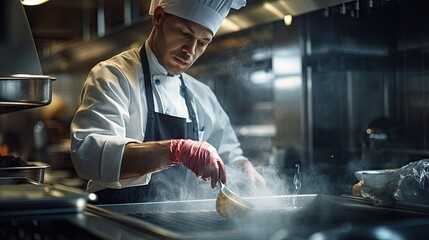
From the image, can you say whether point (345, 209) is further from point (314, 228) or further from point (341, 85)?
point (341, 85)

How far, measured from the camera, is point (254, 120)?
382cm

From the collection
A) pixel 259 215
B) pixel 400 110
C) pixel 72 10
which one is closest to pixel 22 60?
pixel 259 215

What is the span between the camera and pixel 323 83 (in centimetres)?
336

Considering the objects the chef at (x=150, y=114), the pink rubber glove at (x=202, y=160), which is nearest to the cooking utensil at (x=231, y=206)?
the pink rubber glove at (x=202, y=160)

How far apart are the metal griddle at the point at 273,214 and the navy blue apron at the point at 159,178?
51cm

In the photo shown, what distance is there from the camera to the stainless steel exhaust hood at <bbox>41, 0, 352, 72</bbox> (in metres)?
2.34

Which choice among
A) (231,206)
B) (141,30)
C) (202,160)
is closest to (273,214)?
(231,206)

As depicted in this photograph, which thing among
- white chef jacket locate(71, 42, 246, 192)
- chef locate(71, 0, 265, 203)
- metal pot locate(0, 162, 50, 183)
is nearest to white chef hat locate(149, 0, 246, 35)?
chef locate(71, 0, 265, 203)

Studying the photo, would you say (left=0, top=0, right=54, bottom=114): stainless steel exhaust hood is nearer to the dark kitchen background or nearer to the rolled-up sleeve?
the rolled-up sleeve

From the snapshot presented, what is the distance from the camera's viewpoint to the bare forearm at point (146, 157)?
1869mm

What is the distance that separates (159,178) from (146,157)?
39cm

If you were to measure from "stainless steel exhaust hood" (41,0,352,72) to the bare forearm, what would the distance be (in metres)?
0.75

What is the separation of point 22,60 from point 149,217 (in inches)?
33.2

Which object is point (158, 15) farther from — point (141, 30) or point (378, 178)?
point (141, 30)
